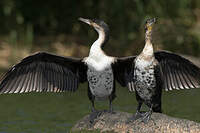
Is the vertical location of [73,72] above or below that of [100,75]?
above

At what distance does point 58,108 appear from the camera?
13.8m

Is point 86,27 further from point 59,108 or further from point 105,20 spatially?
point 59,108

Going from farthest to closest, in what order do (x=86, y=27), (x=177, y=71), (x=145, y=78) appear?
(x=86, y=27) < (x=177, y=71) < (x=145, y=78)

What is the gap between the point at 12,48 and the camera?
20062 mm

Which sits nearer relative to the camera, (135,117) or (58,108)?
(135,117)

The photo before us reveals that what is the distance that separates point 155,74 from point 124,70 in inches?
42.1

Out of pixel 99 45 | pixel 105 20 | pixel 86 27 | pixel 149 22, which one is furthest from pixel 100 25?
pixel 86 27

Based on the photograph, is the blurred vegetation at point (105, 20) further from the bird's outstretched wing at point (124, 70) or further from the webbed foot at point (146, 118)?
the webbed foot at point (146, 118)

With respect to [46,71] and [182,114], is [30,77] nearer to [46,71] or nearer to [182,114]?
[46,71]

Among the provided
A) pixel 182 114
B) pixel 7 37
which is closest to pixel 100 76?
pixel 182 114

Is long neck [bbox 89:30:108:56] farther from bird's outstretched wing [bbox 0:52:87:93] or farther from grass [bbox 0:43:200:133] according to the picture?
grass [bbox 0:43:200:133]

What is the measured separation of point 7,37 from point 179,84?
1273 cm

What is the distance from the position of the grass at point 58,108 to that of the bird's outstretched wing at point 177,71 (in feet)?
8.57

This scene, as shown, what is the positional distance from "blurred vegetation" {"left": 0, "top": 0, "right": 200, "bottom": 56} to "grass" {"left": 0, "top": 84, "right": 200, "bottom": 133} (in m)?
4.56
